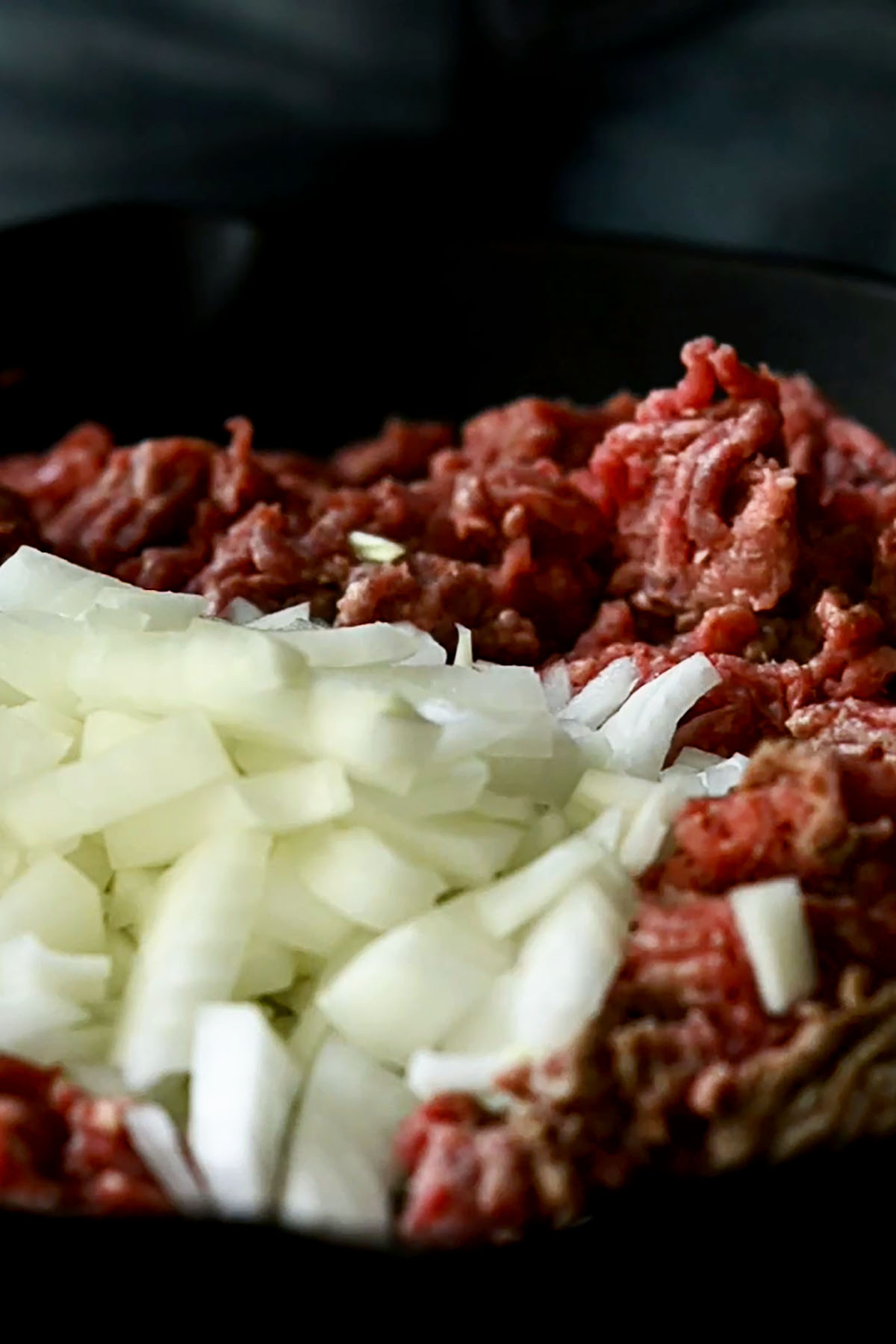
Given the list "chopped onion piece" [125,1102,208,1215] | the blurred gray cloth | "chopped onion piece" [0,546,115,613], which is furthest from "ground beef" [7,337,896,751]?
the blurred gray cloth

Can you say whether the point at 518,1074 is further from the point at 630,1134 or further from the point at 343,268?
the point at 343,268

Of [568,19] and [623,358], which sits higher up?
[568,19]

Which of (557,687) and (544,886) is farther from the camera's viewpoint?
(557,687)

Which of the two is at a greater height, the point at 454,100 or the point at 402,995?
the point at 454,100

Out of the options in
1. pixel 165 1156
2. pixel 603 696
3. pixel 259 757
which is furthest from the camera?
pixel 603 696

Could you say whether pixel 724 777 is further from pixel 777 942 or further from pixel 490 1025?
pixel 490 1025

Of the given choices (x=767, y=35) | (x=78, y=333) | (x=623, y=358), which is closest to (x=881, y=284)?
(x=623, y=358)

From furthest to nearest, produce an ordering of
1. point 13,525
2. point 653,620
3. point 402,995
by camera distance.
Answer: point 13,525 < point 653,620 < point 402,995

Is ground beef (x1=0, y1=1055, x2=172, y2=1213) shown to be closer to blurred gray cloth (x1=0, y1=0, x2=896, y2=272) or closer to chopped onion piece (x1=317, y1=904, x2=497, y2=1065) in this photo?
chopped onion piece (x1=317, y1=904, x2=497, y2=1065)

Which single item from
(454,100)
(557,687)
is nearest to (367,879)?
(557,687)
